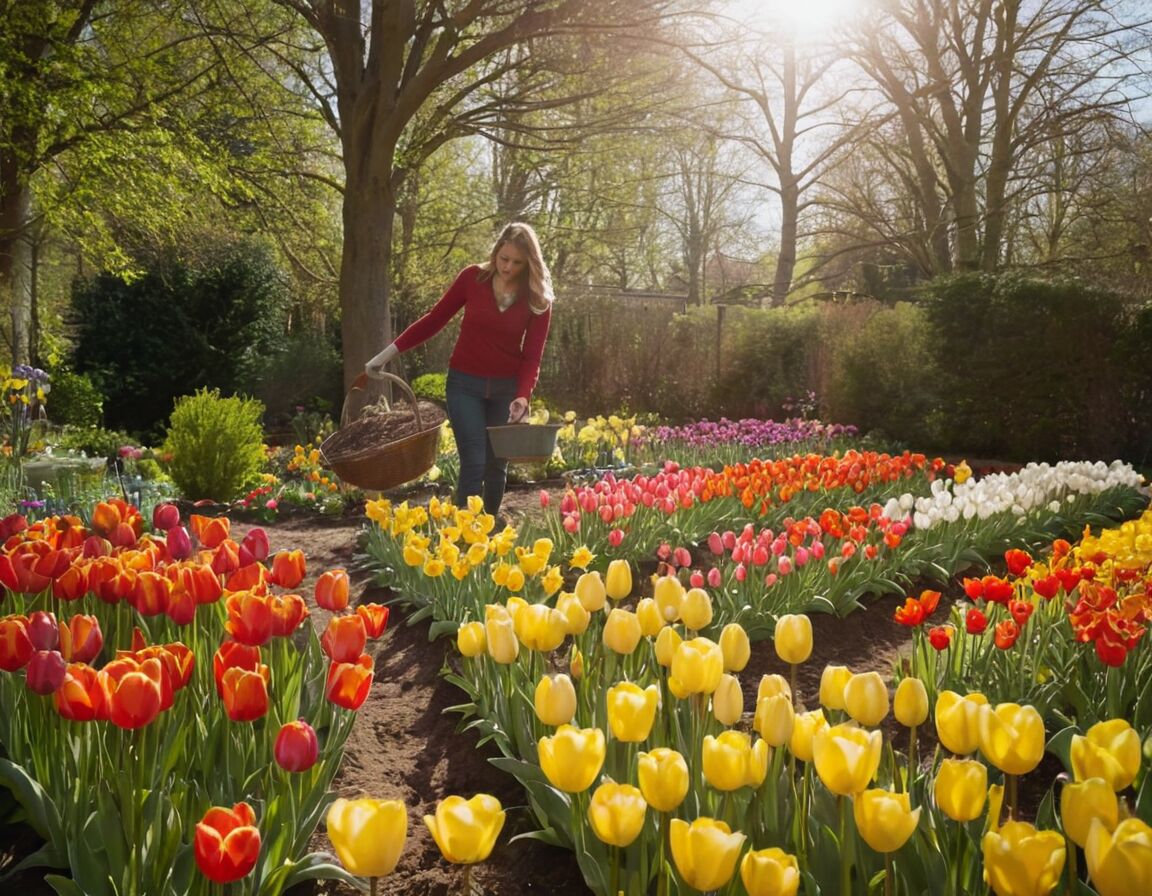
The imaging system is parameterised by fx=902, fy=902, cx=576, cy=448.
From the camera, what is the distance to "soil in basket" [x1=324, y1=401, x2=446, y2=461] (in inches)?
181

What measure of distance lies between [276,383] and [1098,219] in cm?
1546

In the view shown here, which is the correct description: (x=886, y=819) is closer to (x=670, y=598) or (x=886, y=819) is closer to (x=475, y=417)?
(x=670, y=598)

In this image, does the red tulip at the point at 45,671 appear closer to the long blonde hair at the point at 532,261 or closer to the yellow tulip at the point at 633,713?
the yellow tulip at the point at 633,713

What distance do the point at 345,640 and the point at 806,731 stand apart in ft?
3.00

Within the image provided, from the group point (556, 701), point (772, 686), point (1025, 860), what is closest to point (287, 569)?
point (556, 701)

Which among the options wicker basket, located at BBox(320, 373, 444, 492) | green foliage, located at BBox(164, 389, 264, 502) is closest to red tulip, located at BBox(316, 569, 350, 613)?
wicker basket, located at BBox(320, 373, 444, 492)

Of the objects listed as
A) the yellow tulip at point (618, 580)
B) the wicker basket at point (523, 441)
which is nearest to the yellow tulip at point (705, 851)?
the yellow tulip at point (618, 580)

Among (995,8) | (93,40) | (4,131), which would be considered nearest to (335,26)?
(4,131)

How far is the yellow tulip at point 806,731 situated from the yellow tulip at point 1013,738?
22 centimetres

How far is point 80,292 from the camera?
13.4 meters

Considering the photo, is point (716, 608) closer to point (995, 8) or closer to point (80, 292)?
point (80, 292)

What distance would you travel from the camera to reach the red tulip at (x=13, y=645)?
165 cm

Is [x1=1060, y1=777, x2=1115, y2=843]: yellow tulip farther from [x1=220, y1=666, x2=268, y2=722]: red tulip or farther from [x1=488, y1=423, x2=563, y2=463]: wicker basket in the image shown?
[x1=488, y1=423, x2=563, y2=463]: wicker basket

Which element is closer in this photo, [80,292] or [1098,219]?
[80,292]
